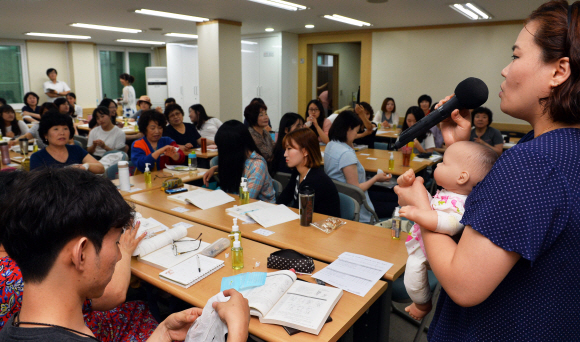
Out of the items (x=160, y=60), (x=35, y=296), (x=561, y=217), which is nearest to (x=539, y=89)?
(x=561, y=217)

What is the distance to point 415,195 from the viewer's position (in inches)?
40.4

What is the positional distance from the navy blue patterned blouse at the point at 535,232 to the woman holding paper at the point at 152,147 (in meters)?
3.77

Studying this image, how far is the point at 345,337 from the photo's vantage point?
1652 millimetres

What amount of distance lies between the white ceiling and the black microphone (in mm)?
5580

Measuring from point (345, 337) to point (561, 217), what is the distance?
3.81ft

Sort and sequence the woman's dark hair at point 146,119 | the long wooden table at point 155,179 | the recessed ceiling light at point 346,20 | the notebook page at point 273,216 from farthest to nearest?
the recessed ceiling light at point 346,20
the woman's dark hair at point 146,119
the long wooden table at point 155,179
the notebook page at point 273,216

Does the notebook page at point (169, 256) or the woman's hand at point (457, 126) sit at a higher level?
the woman's hand at point (457, 126)

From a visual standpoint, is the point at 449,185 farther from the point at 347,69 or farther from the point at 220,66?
the point at 347,69

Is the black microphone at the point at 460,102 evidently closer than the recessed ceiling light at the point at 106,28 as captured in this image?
Yes

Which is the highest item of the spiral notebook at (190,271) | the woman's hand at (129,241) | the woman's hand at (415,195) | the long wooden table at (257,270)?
the woman's hand at (415,195)

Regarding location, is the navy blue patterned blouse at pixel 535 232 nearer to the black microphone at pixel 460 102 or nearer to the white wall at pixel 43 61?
the black microphone at pixel 460 102

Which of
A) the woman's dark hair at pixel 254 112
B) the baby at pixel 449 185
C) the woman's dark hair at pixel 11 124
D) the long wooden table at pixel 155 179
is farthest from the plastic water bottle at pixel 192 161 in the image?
the woman's dark hair at pixel 11 124

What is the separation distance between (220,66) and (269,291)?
7.10m

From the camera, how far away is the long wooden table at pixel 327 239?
204 centimetres
